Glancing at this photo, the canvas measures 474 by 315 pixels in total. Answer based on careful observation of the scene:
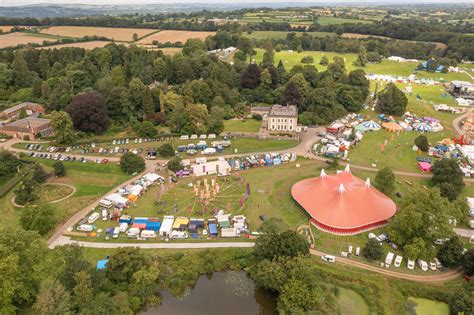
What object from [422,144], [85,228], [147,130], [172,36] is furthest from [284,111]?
[172,36]

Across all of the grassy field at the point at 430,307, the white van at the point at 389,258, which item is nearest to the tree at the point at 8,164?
the white van at the point at 389,258

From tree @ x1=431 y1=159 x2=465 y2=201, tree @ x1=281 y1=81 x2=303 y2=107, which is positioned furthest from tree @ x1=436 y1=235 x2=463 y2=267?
tree @ x1=281 y1=81 x2=303 y2=107

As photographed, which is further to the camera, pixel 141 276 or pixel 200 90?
pixel 200 90

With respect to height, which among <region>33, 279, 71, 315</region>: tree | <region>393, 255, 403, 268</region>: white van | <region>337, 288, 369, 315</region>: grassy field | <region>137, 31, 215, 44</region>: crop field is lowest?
<region>337, 288, 369, 315</region>: grassy field

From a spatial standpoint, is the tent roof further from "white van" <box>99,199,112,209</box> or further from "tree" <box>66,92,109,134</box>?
"tree" <box>66,92,109,134</box>

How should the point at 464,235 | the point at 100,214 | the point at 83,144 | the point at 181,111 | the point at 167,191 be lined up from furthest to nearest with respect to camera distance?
the point at 181,111 < the point at 83,144 < the point at 167,191 < the point at 100,214 < the point at 464,235

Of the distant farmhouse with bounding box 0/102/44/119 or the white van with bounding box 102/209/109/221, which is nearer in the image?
the white van with bounding box 102/209/109/221

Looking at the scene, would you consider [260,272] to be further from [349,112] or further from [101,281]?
[349,112]

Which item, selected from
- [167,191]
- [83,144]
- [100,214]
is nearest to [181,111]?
[83,144]
